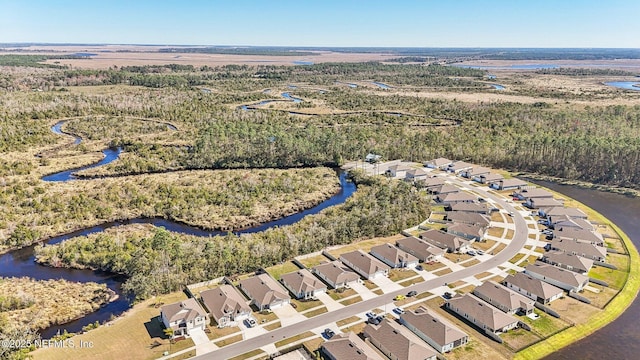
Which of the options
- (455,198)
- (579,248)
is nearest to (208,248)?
(455,198)

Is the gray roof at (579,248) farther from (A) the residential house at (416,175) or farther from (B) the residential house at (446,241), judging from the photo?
(A) the residential house at (416,175)

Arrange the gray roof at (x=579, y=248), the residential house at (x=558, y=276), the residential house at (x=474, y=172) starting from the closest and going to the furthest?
the residential house at (x=558, y=276) → the gray roof at (x=579, y=248) → the residential house at (x=474, y=172)

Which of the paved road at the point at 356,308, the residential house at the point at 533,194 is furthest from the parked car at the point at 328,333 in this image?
the residential house at the point at 533,194

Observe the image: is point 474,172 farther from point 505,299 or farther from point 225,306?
point 225,306

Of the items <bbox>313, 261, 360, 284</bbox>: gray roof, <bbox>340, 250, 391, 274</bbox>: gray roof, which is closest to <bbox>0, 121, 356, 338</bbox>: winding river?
<bbox>340, 250, 391, 274</bbox>: gray roof

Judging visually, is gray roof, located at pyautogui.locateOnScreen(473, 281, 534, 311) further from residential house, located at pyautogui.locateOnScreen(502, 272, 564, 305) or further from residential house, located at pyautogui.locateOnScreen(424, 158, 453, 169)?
residential house, located at pyautogui.locateOnScreen(424, 158, 453, 169)

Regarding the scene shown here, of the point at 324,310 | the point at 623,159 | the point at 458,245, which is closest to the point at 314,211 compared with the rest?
the point at 458,245
